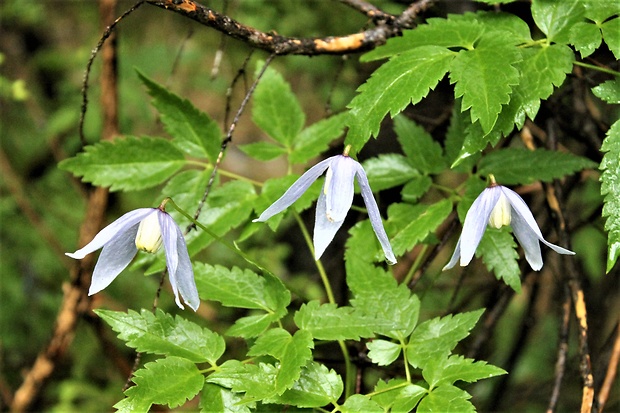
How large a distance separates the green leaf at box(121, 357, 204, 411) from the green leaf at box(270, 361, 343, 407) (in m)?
0.20

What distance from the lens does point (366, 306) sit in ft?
5.17

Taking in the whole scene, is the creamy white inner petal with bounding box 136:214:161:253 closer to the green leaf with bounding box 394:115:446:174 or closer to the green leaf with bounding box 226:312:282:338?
the green leaf with bounding box 226:312:282:338

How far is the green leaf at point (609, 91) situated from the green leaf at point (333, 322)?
28.0 inches

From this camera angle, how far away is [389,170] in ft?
6.22

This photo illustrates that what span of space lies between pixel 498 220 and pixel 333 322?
0.45 metres

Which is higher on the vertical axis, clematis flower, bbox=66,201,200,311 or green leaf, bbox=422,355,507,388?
clematis flower, bbox=66,201,200,311

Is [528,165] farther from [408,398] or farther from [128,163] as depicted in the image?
[128,163]

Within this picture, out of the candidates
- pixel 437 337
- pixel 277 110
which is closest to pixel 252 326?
pixel 437 337

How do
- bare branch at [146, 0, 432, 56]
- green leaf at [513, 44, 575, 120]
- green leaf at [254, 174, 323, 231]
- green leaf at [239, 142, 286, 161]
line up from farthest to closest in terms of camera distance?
1. green leaf at [239, 142, 286, 161]
2. green leaf at [254, 174, 323, 231]
3. bare branch at [146, 0, 432, 56]
4. green leaf at [513, 44, 575, 120]

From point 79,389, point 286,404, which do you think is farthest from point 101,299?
point 286,404

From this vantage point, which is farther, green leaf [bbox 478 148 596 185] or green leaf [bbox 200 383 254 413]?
green leaf [bbox 478 148 596 185]

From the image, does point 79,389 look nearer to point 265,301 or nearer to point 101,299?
point 101,299

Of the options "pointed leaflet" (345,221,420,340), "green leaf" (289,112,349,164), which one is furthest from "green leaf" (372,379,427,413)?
"green leaf" (289,112,349,164)

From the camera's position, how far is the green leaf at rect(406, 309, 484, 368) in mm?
1501
